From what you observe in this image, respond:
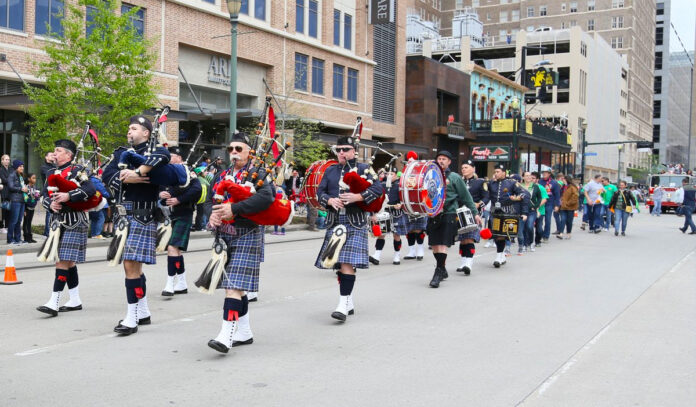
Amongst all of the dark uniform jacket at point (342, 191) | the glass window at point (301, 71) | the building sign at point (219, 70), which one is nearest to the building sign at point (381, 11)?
the glass window at point (301, 71)

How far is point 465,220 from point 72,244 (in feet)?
20.5

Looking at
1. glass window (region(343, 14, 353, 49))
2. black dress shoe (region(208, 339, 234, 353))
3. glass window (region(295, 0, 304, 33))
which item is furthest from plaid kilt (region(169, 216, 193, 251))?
glass window (region(343, 14, 353, 49))

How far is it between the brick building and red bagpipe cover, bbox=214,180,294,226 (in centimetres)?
1484

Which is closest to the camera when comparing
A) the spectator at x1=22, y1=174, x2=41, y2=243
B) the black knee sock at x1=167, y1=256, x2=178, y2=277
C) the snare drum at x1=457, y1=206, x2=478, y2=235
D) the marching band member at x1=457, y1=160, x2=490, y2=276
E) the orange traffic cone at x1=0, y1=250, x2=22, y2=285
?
the black knee sock at x1=167, y1=256, x2=178, y2=277

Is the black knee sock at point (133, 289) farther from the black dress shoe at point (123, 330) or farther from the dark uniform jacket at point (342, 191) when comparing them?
the dark uniform jacket at point (342, 191)

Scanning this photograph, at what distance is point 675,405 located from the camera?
4.86 metres

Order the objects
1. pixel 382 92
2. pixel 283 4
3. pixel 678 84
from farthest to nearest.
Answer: pixel 678 84 < pixel 382 92 < pixel 283 4

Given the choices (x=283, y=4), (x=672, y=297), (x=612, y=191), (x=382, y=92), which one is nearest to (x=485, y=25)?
(x=382, y=92)

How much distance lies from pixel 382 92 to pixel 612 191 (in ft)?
62.3

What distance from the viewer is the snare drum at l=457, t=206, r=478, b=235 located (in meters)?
11.2

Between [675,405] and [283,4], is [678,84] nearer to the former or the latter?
[283,4]

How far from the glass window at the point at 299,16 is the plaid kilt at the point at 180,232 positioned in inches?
965

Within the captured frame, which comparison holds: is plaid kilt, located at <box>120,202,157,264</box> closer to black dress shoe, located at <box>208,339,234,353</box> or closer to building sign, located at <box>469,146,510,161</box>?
black dress shoe, located at <box>208,339,234,353</box>

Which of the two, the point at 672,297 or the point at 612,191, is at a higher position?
the point at 612,191
